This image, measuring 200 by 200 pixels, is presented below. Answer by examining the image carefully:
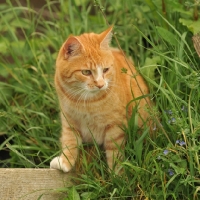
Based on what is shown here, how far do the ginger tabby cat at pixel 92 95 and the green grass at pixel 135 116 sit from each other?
3.7 inches

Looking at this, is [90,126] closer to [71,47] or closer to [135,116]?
[135,116]

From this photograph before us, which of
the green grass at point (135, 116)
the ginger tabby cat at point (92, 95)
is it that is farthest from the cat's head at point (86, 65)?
the green grass at point (135, 116)

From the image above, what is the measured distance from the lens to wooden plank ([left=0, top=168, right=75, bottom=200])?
3.08 m

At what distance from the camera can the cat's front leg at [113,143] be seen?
10.3ft

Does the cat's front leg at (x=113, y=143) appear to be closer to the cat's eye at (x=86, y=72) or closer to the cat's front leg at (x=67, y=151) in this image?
the cat's front leg at (x=67, y=151)

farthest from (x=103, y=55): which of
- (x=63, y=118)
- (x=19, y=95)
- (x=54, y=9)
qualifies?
(x=54, y=9)

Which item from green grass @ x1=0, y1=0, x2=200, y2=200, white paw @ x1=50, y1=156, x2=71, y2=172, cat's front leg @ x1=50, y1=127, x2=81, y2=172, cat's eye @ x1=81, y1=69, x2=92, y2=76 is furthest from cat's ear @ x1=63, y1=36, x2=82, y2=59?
white paw @ x1=50, y1=156, x2=71, y2=172

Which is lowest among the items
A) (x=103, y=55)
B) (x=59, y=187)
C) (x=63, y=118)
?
(x=59, y=187)

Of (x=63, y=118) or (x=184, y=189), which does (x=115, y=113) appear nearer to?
(x=63, y=118)

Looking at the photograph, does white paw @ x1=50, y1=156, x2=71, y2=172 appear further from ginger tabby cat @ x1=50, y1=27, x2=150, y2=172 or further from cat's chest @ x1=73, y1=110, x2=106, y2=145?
cat's chest @ x1=73, y1=110, x2=106, y2=145

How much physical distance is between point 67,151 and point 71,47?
2.06 ft

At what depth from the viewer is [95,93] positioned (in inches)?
125

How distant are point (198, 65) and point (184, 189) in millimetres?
940

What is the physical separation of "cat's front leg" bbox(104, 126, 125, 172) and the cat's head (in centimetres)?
24
